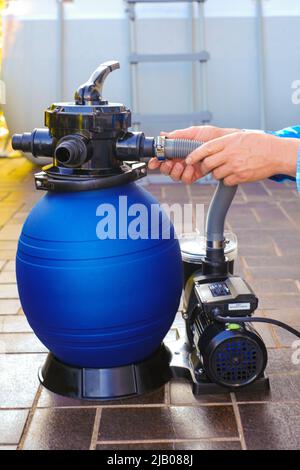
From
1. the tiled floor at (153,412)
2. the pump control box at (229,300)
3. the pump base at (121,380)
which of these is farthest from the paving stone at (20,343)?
the pump control box at (229,300)

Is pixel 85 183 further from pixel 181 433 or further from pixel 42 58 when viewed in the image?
pixel 42 58

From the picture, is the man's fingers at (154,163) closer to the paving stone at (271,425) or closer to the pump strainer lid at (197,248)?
the pump strainer lid at (197,248)

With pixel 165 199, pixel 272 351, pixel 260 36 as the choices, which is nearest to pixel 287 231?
pixel 165 199

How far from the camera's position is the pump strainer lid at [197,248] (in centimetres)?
215

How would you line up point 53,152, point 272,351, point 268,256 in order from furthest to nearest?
point 268,256 < point 272,351 < point 53,152

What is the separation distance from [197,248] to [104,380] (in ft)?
1.83

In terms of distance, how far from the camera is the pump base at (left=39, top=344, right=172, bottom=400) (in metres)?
1.95

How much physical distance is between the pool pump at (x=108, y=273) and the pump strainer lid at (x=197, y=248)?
0.51 ft

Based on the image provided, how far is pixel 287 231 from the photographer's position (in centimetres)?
367

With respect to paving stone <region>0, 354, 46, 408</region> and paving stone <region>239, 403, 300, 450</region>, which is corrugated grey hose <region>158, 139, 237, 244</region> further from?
paving stone <region>0, 354, 46, 408</region>

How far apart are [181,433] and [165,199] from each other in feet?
8.58

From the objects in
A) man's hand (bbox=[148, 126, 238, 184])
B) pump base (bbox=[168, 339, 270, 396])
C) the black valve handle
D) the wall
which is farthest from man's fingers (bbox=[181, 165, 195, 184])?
the wall

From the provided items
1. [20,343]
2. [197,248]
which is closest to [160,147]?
[197,248]

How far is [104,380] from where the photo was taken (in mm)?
1948
